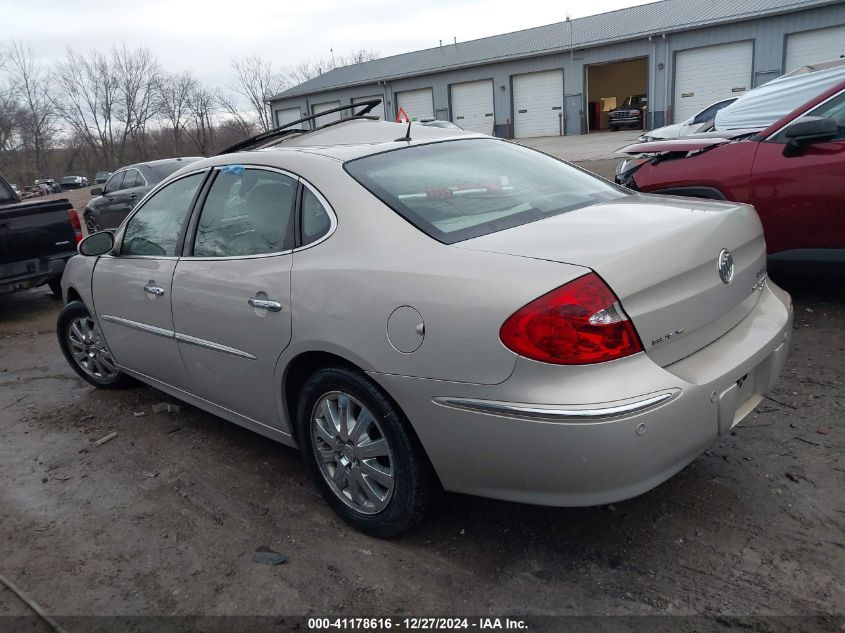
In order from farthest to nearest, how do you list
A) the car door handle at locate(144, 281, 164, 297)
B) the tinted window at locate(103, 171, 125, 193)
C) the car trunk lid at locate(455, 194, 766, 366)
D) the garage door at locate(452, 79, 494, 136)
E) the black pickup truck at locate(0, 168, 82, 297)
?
the garage door at locate(452, 79, 494, 136), the tinted window at locate(103, 171, 125, 193), the black pickup truck at locate(0, 168, 82, 297), the car door handle at locate(144, 281, 164, 297), the car trunk lid at locate(455, 194, 766, 366)

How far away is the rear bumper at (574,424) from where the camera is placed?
2.06m

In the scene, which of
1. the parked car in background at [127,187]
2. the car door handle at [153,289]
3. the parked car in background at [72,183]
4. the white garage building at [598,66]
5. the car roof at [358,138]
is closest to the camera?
the car roof at [358,138]

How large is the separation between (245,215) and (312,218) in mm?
532

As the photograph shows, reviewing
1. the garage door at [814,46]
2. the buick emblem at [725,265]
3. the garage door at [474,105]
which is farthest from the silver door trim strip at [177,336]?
the garage door at [474,105]

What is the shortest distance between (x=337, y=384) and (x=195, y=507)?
3.55ft

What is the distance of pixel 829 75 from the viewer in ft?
18.5

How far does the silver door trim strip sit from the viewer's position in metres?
3.08

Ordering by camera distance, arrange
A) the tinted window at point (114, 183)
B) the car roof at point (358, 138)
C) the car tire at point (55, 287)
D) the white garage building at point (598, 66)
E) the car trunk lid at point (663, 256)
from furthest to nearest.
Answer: the white garage building at point (598, 66) < the tinted window at point (114, 183) < the car tire at point (55, 287) < the car roof at point (358, 138) < the car trunk lid at point (663, 256)

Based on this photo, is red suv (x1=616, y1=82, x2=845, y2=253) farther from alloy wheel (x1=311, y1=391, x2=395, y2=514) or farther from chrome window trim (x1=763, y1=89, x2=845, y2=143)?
alloy wheel (x1=311, y1=391, x2=395, y2=514)

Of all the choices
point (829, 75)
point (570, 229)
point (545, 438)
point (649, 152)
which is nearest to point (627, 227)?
point (570, 229)

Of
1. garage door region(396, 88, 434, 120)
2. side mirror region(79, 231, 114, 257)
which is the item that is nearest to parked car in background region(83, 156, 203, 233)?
side mirror region(79, 231, 114, 257)

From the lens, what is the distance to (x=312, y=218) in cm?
283

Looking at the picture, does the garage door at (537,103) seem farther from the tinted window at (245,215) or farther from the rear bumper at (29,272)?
the tinted window at (245,215)

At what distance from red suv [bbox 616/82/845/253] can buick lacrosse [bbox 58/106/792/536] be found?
188 cm
